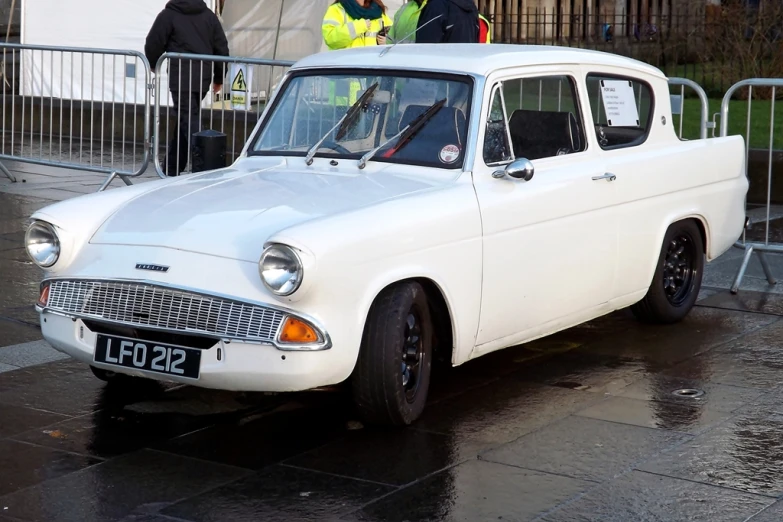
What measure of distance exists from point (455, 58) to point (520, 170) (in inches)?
32.0

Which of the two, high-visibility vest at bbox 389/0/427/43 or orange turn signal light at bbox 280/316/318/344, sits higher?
high-visibility vest at bbox 389/0/427/43

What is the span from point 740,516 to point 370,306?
1697 millimetres

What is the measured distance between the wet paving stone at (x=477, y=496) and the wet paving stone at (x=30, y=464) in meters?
1.27

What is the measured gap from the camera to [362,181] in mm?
5945

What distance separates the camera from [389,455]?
5191 mm

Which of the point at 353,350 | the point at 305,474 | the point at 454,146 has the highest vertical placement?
the point at 454,146

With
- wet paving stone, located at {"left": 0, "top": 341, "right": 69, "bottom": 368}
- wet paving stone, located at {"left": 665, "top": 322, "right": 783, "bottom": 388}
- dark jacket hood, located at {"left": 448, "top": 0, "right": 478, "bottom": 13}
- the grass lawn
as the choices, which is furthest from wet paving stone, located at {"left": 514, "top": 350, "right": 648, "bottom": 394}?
the grass lawn

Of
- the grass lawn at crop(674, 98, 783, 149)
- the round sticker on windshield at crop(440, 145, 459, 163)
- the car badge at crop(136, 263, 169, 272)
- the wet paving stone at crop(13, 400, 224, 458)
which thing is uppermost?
the round sticker on windshield at crop(440, 145, 459, 163)

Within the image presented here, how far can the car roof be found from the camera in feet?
20.8

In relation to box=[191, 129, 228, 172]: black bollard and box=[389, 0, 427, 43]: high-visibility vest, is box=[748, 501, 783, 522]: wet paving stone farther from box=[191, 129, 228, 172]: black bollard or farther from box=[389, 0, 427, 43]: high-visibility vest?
box=[389, 0, 427, 43]: high-visibility vest

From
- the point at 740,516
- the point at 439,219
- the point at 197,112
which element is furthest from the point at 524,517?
the point at 197,112

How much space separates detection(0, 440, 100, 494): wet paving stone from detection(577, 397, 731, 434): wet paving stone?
2274 mm

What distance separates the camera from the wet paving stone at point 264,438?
5176 millimetres

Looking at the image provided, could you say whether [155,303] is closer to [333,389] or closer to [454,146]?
[333,389]
